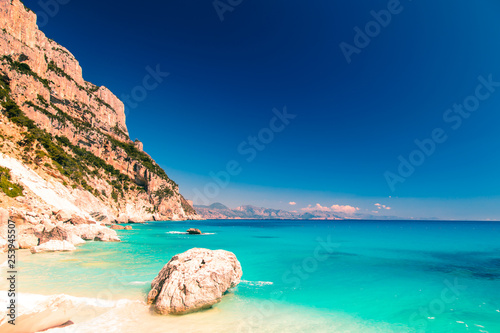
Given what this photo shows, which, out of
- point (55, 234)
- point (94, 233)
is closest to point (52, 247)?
point (55, 234)

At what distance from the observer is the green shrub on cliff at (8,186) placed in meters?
24.6

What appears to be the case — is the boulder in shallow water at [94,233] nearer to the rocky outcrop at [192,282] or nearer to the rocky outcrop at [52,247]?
the rocky outcrop at [52,247]

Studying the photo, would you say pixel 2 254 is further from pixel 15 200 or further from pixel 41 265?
pixel 15 200

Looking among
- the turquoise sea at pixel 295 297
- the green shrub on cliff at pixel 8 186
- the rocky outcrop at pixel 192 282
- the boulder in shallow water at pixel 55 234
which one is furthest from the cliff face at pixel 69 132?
the rocky outcrop at pixel 192 282

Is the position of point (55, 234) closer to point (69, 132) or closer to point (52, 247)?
point (52, 247)

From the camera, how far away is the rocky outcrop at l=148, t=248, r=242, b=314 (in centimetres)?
862

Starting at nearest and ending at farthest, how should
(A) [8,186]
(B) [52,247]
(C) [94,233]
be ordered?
(B) [52,247] → (A) [8,186] → (C) [94,233]

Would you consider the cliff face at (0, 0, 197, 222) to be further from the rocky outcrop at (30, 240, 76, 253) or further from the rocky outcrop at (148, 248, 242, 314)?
the rocky outcrop at (148, 248, 242, 314)

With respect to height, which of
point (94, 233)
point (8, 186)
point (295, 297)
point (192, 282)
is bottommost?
point (295, 297)

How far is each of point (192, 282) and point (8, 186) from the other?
2916cm

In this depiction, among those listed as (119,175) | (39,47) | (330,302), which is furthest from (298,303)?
(39,47)

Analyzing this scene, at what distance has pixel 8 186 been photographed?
25500 mm

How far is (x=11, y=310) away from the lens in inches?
299

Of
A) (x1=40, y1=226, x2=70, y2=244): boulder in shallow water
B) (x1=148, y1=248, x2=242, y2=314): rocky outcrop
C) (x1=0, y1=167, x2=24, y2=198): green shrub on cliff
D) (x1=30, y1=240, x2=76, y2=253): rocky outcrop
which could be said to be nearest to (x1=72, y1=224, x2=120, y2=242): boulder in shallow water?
(x1=40, y1=226, x2=70, y2=244): boulder in shallow water
